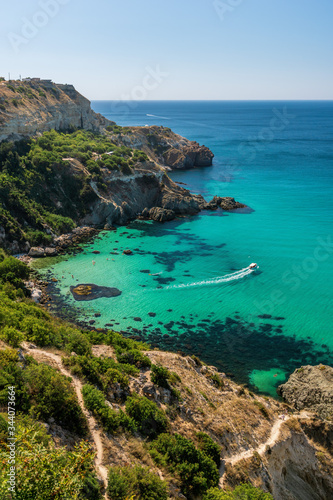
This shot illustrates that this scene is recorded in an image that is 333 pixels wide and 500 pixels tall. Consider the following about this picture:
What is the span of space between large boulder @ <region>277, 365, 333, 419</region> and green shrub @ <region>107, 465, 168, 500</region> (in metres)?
20.3

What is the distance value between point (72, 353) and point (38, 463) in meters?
15.5

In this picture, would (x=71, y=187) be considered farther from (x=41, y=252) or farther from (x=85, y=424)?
(x=85, y=424)

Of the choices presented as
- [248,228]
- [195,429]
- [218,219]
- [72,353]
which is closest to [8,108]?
[218,219]

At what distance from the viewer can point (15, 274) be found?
45531 mm

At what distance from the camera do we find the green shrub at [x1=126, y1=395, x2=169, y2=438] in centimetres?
2170

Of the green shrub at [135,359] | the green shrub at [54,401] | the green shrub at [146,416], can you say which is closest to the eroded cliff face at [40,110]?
the green shrub at [135,359]

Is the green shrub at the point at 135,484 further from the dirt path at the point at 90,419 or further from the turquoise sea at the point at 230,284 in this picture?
the turquoise sea at the point at 230,284

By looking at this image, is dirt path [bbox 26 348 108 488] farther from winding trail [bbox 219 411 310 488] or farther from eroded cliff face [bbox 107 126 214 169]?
eroded cliff face [bbox 107 126 214 169]

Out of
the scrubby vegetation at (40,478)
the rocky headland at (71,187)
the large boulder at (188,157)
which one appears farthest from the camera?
the large boulder at (188,157)

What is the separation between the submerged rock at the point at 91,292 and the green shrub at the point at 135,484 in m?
31.7

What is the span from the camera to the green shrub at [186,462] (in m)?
19.1

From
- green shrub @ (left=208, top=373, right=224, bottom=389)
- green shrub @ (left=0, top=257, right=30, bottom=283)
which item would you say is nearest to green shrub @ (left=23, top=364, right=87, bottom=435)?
green shrub @ (left=208, top=373, right=224, bottom=389)

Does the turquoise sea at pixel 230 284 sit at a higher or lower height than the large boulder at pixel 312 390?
higher

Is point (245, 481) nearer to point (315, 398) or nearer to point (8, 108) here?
point (315, 398)
